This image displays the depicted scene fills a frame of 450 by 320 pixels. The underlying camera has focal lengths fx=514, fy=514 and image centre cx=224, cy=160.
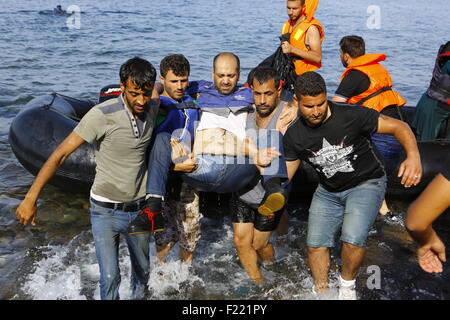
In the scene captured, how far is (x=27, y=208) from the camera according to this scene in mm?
3713

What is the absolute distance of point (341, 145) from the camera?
4219 millimetres

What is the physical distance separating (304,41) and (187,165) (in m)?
2.71

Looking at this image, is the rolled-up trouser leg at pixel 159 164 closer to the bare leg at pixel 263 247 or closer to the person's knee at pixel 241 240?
the person's knee at pixel 241 240

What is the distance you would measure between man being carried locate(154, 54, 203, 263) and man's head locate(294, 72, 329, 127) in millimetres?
984

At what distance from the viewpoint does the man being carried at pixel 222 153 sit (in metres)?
4.16

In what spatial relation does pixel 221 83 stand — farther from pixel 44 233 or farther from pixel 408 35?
pixel 408 35

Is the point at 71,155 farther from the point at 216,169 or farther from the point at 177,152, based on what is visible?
the point at 216,169

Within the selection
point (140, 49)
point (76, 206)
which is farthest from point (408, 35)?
point (76, 206)

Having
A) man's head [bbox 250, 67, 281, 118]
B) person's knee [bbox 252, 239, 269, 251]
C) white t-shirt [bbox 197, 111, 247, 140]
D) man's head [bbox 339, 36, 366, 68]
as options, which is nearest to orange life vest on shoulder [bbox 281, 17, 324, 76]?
man's head [bbox 339, 36, 366, 68]

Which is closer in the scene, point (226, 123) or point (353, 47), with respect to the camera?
point (226, 123)

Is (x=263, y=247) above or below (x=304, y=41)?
below

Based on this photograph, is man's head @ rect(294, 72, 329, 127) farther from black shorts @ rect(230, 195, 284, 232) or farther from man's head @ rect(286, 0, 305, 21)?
man's head @ rect(286, 0, 305, 21)

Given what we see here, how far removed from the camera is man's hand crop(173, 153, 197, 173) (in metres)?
4.34

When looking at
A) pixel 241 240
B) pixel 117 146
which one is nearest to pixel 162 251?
pixel 241 240
